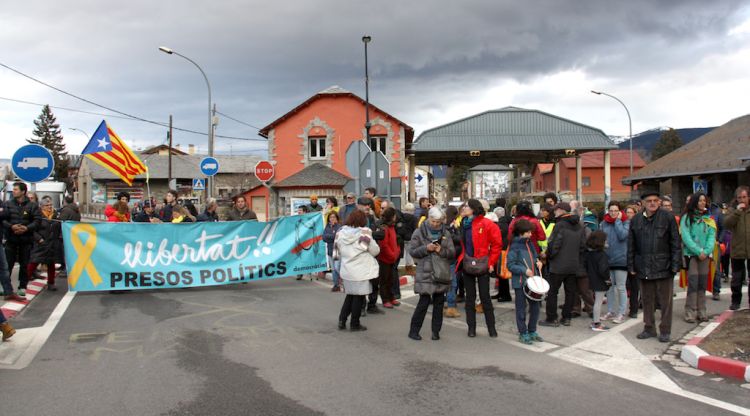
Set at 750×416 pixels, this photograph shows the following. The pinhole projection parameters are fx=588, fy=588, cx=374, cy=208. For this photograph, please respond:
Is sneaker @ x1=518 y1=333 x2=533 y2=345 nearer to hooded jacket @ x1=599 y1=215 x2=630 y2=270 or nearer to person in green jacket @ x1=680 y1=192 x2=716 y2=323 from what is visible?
hooded jacket @ x1=599 y1=215 x2=630 y2=270

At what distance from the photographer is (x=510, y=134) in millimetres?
36219

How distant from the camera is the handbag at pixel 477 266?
24.7 ft

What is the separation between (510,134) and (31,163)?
97.8ft

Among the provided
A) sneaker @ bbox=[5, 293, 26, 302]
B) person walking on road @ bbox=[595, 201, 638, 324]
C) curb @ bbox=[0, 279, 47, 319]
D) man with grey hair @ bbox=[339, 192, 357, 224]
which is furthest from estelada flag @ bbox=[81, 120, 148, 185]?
person walking on road @ bbox=[595, 201, 638, 324]

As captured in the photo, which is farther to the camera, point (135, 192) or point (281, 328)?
point (135, 192)

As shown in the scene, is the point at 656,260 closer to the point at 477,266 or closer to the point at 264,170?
the point at 477,266

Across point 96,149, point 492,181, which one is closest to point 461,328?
point 96,149

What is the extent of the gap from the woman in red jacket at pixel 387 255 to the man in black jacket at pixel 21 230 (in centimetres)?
608

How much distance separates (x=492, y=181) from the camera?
14150 cm

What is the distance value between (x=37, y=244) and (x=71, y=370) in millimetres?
5787

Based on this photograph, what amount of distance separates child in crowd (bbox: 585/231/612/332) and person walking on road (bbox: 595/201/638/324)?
0.17 m

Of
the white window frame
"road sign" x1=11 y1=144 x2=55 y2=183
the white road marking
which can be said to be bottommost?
the white road marking

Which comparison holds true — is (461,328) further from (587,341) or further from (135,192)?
(135,192)

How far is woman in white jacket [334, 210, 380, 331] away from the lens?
25.9 feet
